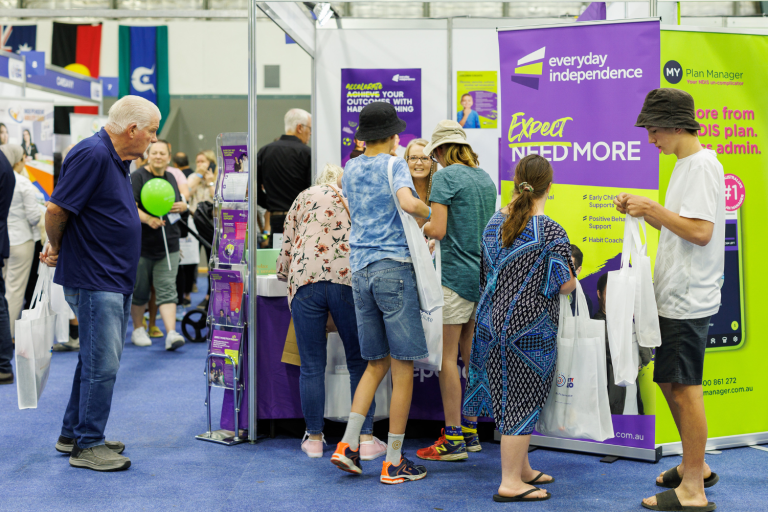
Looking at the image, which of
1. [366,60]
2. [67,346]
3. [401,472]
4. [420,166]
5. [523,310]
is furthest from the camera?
[67,346]

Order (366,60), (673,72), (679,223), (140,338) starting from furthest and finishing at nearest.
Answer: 1. (140,338)
2. (366,60)
3. (673,72)
4. (679,223)

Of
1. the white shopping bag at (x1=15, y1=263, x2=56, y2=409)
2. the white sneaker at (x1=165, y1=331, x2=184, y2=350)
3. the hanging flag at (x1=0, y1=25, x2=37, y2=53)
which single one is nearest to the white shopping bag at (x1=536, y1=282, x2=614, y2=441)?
the white shopping bag at (x1=15, y1=263, x2=56, y2=409)

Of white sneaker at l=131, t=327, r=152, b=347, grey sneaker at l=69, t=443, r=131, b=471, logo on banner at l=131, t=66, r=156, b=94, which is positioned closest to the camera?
grey sneaker at l=69, t=443, r=131, b=471

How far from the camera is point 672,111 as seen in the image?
251 centimetres

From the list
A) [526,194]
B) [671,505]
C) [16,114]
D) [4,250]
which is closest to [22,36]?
[16,114]

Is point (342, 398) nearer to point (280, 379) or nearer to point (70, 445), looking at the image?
point (280, 379)

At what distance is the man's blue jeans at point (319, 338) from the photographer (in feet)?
10.2

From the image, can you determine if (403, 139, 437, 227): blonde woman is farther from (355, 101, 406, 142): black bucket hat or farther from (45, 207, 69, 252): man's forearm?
(45, 207, 69, 252): man's forearm

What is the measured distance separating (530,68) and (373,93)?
1.66 meters

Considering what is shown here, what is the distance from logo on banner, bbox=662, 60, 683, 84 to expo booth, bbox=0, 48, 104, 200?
5.87 m

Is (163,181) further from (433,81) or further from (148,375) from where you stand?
(433,81)

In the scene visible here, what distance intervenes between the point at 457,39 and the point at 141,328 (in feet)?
11.6

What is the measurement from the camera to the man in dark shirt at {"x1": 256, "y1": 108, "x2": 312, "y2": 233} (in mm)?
4988

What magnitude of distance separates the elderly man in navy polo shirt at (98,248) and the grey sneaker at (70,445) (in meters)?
0.14
